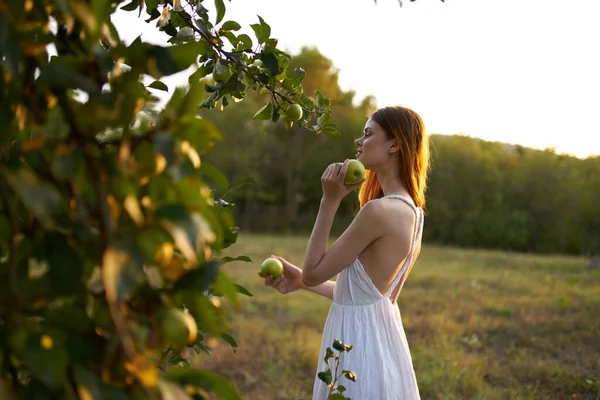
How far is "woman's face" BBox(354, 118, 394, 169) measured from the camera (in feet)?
6.56

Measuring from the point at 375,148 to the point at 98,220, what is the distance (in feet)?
5.04

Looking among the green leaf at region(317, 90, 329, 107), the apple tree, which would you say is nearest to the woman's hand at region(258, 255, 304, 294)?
the green leaf at region(317, 90, 329, 107)

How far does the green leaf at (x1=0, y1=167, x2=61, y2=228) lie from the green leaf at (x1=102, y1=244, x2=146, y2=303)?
2.1 inches

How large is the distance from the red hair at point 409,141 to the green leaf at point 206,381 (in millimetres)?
1512

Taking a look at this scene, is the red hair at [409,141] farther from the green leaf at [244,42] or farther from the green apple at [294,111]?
the green leaf at [244,42]

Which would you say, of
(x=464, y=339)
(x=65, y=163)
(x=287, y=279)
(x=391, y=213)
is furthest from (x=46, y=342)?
(x=464, y=339)

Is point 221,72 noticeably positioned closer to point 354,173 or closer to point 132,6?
point 132,6

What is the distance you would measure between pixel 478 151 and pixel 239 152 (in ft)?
33.4

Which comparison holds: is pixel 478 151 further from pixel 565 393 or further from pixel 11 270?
pixel 11 270

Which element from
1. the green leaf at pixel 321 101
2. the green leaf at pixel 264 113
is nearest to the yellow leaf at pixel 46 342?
the green leaf at pixel 264 113

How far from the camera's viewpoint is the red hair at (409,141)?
199 centimetres

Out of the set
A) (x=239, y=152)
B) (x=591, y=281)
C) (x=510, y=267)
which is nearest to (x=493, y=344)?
(x=591, y=281)

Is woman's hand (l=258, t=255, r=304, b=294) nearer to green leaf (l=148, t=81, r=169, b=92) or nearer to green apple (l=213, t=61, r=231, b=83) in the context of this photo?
green apple (l=213, t=61, r=231, b=83)

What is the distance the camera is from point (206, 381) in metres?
0.57
